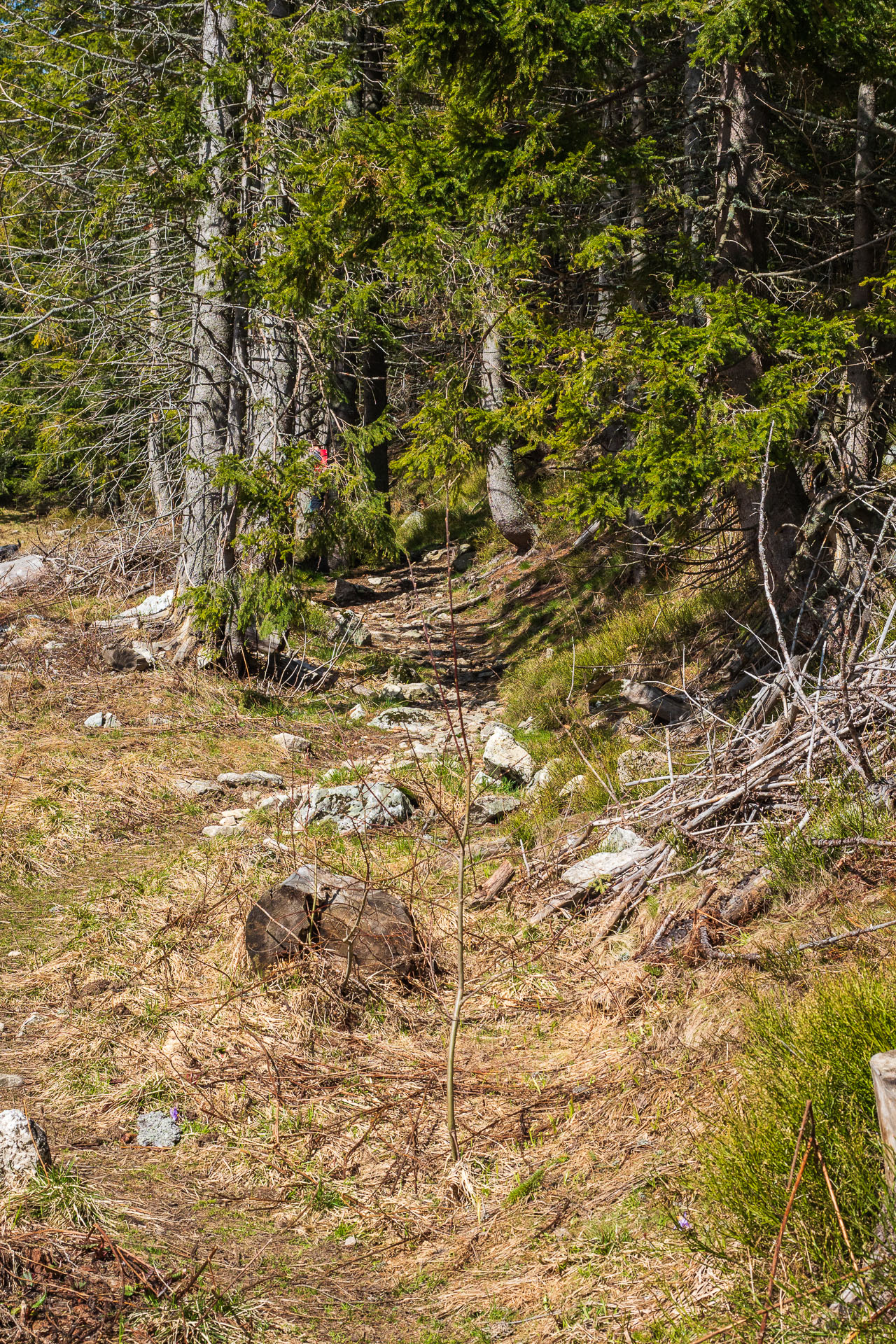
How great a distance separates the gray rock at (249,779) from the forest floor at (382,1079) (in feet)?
3.19

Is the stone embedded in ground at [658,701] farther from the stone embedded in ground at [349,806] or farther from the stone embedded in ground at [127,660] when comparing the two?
the stone embedded in ground at [127,660]

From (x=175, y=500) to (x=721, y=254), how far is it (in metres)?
7.54

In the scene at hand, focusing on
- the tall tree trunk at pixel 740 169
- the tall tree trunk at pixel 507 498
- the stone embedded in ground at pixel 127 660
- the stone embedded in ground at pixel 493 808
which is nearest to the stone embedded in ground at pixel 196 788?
the stone embedded in ground at pixel 493 808

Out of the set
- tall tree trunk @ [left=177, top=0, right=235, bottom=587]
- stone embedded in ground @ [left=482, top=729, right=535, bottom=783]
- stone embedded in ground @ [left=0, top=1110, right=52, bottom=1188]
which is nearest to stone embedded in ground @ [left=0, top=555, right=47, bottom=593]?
tall tree trunk @ [left=177, top=0, right=235, bottom=587]

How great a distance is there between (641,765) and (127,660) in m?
6.26

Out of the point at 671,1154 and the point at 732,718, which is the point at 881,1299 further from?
the point at 732,718

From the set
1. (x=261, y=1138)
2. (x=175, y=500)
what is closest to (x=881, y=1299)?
(x=261, y=1138)

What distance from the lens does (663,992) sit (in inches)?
173

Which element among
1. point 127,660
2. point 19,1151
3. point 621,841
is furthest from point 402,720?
point 19,1151

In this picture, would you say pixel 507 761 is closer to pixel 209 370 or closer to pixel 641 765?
pixel 641 765

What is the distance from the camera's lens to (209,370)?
11.1 meters

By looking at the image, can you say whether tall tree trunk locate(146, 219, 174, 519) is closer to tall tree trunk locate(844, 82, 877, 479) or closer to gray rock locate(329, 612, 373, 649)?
gray rock locate(329, 612, 373, 649)

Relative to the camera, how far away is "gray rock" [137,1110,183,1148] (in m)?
4.01

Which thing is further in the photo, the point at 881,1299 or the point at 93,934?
the point at 93,934
